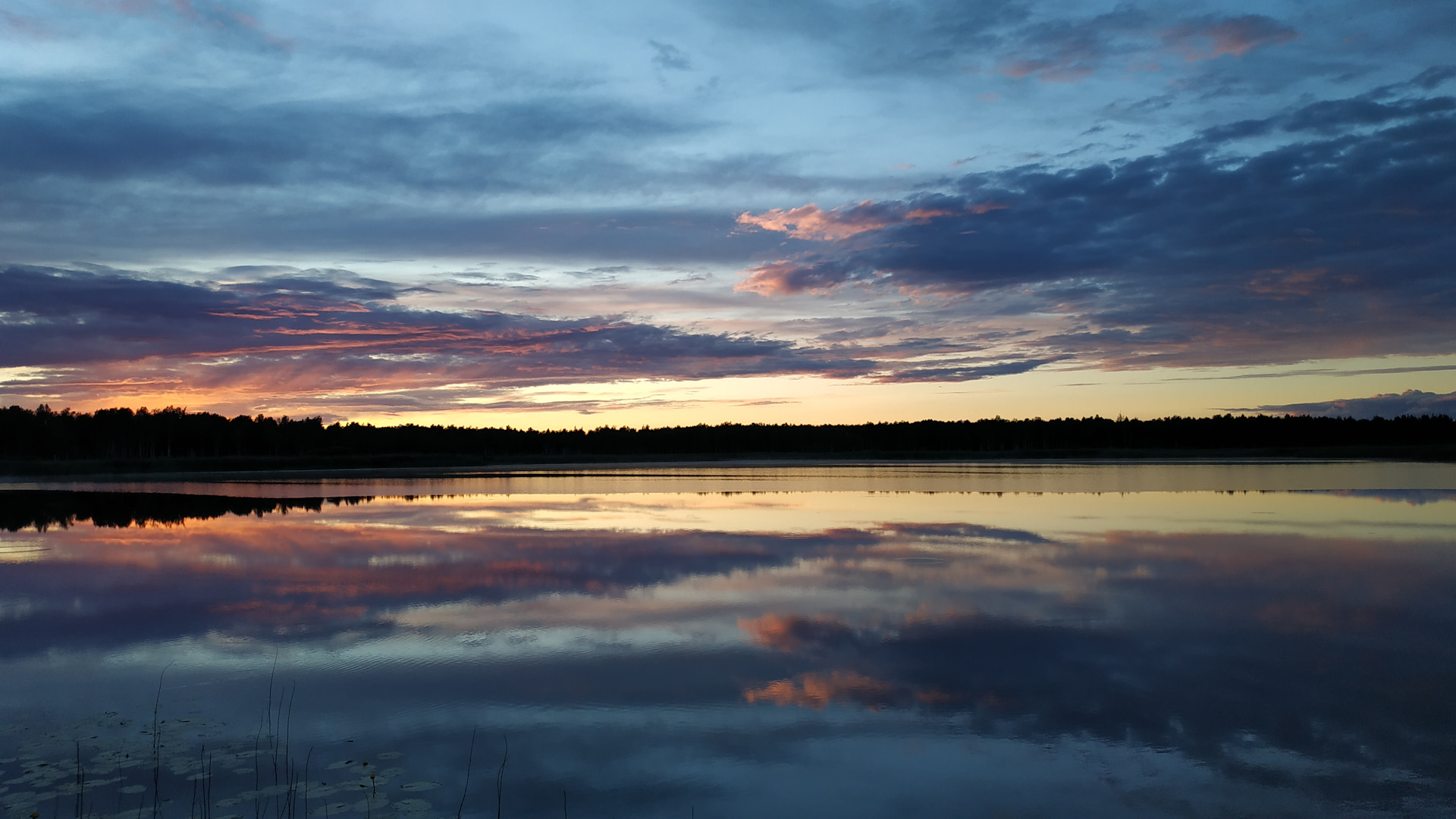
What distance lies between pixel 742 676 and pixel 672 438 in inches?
5607

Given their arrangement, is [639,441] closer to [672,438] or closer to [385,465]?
[672,438]

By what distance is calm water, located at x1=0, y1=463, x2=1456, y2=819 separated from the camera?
5.88m

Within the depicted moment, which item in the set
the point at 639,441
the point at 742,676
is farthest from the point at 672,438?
the point at 742,676

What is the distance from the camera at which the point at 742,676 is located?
8453 mm

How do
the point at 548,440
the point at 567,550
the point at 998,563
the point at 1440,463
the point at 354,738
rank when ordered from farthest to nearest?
the point at 548,440, the point at 1440,463, the point at 567,550, the point at 998,563, the point at 354,738

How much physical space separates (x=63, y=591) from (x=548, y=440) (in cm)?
14060

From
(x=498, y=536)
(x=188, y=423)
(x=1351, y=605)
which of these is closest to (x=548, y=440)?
(x=188, y=423)

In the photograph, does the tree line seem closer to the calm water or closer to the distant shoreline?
the distant shoreline

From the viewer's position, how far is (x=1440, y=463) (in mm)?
55312

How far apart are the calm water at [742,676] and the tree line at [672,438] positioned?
8044 cm

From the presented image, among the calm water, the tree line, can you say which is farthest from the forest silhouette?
the calm water

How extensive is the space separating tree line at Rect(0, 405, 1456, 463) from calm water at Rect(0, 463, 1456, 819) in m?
80.4

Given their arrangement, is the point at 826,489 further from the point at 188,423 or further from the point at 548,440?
the point at 548,440

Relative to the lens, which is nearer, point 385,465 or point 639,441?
point 385,465
